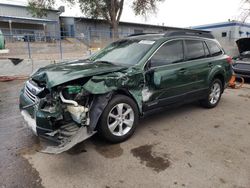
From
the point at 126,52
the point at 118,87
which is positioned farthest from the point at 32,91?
the point at 126,52

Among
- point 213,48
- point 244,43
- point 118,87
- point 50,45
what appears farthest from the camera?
point 50,45

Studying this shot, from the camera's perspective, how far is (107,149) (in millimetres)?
3236

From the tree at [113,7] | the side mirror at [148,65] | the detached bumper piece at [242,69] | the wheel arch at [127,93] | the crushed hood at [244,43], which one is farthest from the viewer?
the tree at [113,7]

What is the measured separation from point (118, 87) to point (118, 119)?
1.66ft

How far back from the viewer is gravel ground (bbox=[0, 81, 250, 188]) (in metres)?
2.54

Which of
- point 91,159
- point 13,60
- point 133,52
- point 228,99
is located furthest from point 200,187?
point 13,60

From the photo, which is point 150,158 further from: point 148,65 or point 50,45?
point 50,45

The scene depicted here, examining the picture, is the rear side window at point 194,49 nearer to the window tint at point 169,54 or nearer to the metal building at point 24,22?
the window tint at point 169,54

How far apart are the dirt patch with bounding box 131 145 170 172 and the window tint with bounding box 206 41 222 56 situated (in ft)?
9.62

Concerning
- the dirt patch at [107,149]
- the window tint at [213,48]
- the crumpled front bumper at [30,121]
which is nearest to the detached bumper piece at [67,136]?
the crumpled front bumper at [30,121]

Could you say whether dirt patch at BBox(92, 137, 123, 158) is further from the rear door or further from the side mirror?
the rear door

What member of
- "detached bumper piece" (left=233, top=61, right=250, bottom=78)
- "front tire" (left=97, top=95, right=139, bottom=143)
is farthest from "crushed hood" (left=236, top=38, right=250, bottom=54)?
"front tire" (left=97, top=95, right=139, bottom=143)

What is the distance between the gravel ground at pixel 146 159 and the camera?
8.34 feet

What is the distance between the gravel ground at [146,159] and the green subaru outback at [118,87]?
0.32 metres
